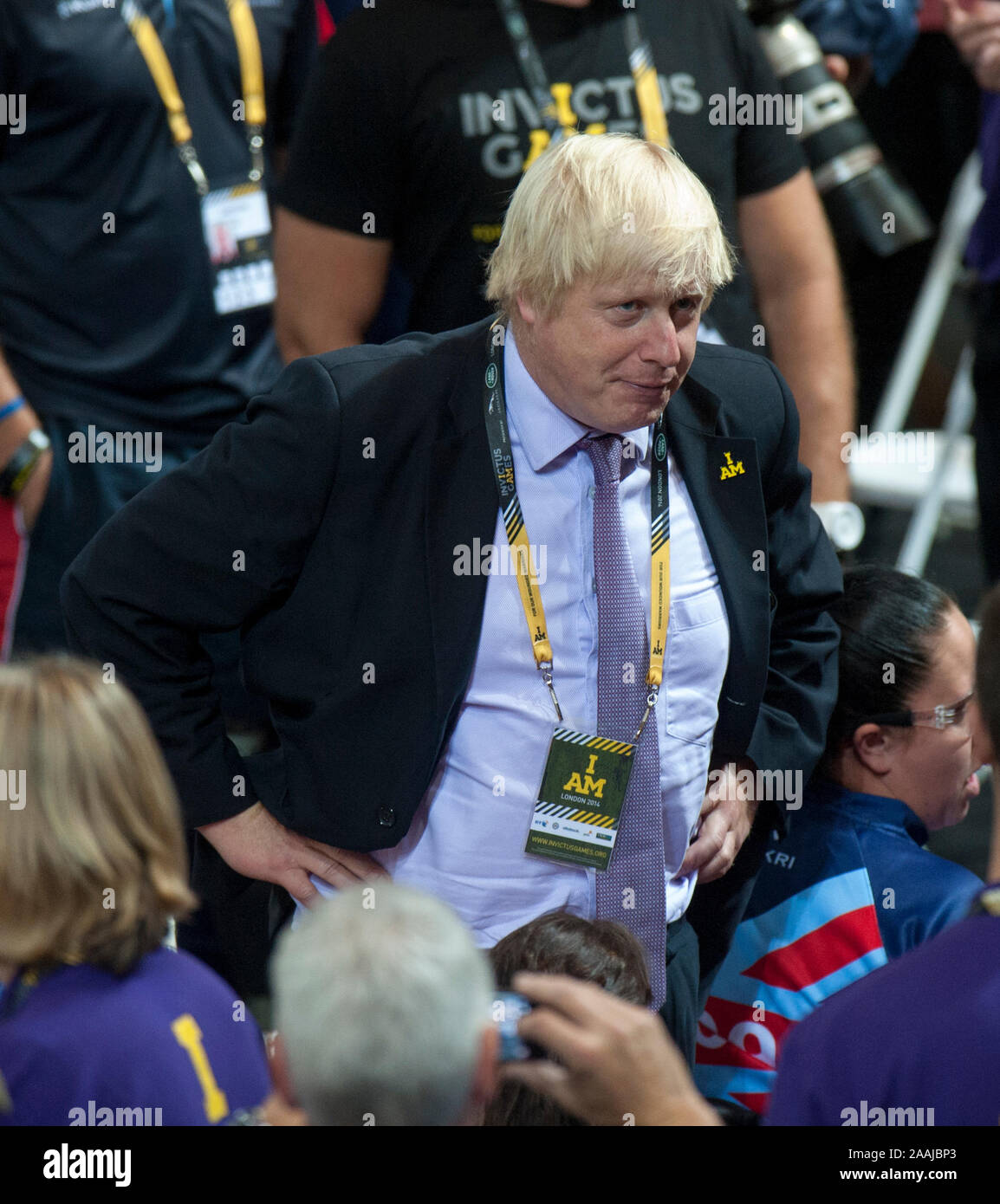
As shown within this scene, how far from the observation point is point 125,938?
1624 mm

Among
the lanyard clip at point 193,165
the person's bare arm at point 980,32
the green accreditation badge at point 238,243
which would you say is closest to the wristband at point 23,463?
the green accreditation badge at point 238,243

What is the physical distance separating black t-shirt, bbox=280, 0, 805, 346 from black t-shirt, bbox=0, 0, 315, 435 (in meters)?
0.36

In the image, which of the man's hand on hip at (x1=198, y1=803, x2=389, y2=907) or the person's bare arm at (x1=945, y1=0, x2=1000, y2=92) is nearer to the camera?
the man's hand on hip at (x1=198, y1=803, x2=389, y2=907)

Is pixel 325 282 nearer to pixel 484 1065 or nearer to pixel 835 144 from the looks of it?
pixel 835 144

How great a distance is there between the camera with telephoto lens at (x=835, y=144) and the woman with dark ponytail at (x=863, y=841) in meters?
0.95

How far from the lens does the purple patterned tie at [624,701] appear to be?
206 cm

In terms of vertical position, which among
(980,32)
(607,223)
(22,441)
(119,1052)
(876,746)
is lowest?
(119,1052)

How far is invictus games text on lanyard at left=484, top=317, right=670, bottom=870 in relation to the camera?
204 centimetres

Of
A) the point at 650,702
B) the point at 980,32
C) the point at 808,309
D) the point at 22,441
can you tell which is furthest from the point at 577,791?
the point at 980,32

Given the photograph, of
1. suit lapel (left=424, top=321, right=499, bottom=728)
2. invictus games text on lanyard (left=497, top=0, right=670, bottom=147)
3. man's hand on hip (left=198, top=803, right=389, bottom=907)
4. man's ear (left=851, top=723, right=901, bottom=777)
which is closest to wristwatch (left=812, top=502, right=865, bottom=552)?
man's ear (left=851, top=723, right=901, bottom=777)

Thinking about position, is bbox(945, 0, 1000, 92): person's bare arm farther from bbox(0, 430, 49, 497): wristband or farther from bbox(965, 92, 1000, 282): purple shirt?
bbox(0, 430, 49, 497): wristband

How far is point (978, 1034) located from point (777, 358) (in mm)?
1873

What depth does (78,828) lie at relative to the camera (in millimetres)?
1588

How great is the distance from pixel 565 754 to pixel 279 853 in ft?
1.31
